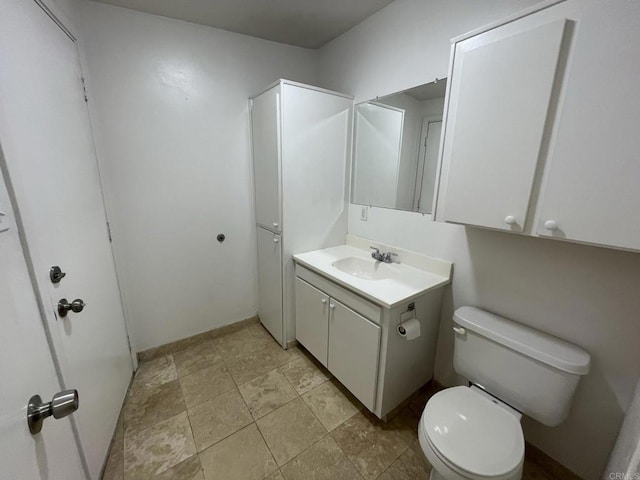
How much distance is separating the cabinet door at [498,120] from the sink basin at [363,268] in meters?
0.72

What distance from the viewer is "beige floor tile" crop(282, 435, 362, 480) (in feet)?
4.18

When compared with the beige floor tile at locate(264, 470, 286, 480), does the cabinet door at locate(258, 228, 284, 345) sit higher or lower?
higher

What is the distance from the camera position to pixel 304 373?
1.94m

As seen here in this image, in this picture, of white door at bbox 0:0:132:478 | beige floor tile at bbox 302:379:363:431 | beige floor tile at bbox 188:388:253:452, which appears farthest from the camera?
beige floor tile at bbox 302:379:363:431

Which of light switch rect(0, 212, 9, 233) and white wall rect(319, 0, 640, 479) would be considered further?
white wall rect(319, 0, 640, 479)

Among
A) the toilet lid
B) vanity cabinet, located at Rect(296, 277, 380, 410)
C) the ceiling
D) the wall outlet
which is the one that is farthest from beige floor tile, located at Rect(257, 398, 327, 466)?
the ceiling

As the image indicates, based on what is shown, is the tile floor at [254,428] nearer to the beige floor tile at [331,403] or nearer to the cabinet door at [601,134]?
the beige floor tile at [331,403]

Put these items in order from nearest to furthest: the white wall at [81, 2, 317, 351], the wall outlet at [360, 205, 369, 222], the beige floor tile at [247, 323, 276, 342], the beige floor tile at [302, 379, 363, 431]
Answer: the beige floor tile at [302, 379, 363, 431] < the white wall at [81, 2, 317, 351] < the wall outlet at [360, 205, 369, 222] < the beige floor tile at [247, 323, 276, 342]

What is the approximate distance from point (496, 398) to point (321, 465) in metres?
0.93

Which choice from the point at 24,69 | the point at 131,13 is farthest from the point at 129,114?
the point at 24,69

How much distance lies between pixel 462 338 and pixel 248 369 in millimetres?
1500

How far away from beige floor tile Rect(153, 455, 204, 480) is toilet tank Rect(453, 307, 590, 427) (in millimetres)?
1427

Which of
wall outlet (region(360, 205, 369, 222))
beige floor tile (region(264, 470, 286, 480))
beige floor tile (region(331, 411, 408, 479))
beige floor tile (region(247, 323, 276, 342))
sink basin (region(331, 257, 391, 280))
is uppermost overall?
wall outlet (region(360, 205, 369, 222))

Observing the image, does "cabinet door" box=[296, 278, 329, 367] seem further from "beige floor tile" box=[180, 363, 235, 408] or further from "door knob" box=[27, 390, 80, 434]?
"door knob" box=[27, 390, 80, 434]
